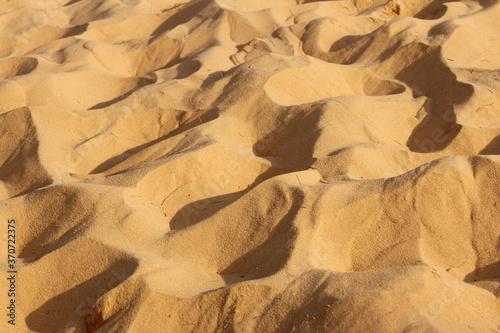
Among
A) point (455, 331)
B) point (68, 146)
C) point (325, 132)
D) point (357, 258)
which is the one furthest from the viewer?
point (68, 146)

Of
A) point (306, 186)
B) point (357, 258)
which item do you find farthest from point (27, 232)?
point (357, 258)

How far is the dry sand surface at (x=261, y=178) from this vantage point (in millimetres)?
1479

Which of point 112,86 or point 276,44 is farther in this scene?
point 276,44

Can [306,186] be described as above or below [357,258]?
above

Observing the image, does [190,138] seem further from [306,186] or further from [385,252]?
[385,252]

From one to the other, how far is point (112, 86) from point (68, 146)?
2.23 feet

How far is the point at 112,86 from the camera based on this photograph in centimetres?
293

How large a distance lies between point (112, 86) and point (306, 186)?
1.57 meters

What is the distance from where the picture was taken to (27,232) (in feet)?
6.14

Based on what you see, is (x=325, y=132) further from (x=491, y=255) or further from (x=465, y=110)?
(x=491, y=255)

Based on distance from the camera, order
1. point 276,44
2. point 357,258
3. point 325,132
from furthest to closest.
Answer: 1. point 276,44
2. point 325,132
3. point 357,258

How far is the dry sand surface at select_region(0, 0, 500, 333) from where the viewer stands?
1.48 metres

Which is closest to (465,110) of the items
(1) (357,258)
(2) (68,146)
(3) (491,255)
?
(3) (491,255)

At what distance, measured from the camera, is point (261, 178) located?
2.11 m
